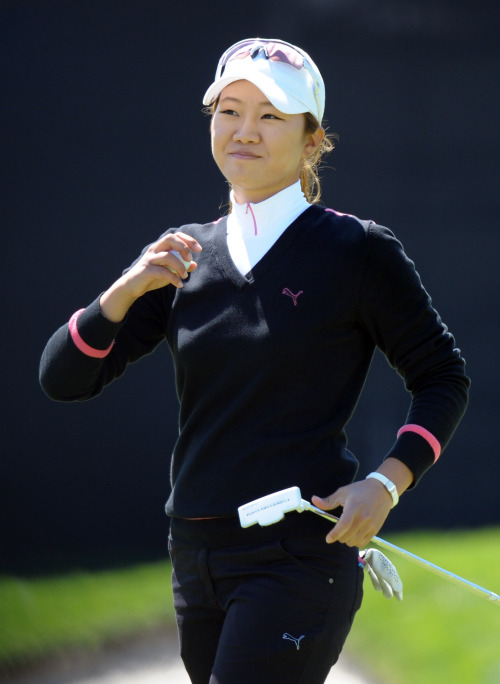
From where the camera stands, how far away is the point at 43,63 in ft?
14.8

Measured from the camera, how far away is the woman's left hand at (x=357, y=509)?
5.67 ft

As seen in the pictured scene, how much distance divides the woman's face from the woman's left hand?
1.99ft

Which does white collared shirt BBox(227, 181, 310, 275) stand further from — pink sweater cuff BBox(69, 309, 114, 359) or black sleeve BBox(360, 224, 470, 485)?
pink sweater cuff BBox(69, 309, 114, 359)

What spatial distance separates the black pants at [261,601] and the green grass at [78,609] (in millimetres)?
1871

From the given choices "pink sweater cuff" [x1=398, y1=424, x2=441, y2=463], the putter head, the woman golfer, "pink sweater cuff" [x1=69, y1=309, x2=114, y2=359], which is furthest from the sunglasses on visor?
the putter head

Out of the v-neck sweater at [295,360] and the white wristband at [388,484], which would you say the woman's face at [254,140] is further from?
the white wristband at [388,484]

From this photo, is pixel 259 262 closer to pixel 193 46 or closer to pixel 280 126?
pixel 280 126

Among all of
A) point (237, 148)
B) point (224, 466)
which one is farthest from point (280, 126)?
point (224, 466)

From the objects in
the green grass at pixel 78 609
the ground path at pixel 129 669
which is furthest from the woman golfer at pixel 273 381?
the green grass at pixel 78 609

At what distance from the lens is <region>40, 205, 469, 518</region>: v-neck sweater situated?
6.11 feet

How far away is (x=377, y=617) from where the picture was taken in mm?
3939

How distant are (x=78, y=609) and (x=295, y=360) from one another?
244 centimetres

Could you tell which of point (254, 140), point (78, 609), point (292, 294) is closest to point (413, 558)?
point (292, 294)

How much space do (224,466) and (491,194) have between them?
346cm
